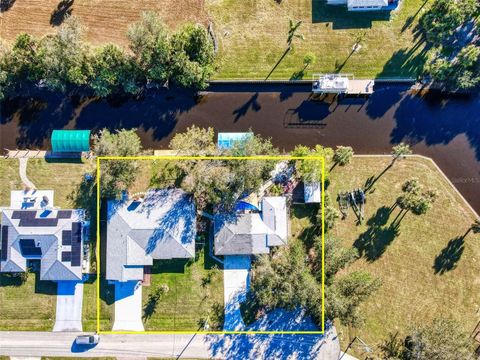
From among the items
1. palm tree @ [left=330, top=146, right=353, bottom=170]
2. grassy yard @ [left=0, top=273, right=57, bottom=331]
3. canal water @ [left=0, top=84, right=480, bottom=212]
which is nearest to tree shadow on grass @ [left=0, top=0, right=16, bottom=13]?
canal water @ [left=0, top=84, right=480, bottom=212]

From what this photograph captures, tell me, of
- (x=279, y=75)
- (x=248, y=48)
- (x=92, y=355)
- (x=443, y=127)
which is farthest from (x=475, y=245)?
(x=92, y=355)

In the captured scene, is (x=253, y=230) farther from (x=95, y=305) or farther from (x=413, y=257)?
(x=95, y=305)

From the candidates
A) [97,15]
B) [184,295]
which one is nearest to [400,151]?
[184,295]

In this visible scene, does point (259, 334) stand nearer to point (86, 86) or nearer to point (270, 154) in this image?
point (270, 154)

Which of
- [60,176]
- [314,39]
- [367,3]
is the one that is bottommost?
[60,176]

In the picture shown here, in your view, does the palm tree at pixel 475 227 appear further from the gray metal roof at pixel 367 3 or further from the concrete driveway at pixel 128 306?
the concrete driveway at pixel 128 306

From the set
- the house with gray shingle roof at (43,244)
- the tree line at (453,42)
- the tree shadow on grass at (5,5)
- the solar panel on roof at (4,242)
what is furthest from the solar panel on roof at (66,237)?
the tree line at (453,42)

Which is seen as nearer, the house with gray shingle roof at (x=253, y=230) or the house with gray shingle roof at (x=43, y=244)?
the house with gray shingle roof at (x=43, y=244)
